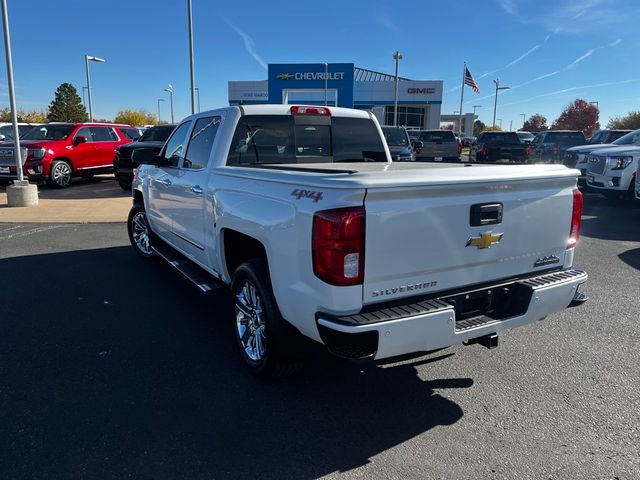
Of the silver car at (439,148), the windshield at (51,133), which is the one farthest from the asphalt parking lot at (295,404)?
the silver car at (439,148)

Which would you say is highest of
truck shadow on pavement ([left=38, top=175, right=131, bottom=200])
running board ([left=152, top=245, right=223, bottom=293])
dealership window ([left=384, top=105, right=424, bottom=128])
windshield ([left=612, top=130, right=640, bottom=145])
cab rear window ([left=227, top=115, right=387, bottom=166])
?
dealership window ([left=384, top=105, right=424, bottom=128])

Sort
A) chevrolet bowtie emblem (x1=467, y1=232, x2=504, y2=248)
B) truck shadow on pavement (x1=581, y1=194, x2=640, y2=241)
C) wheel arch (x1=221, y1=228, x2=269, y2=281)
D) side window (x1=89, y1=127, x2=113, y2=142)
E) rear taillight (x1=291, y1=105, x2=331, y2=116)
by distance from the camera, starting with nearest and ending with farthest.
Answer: chevrolet bowtie emblem (x1=467, y1=232, x2=504, y2=248) < wheel arch (x1=221, y1=228, x2=269, y2=281) < rear taillight (x1=291, y1=105, x2=331, y2=116) < truck shadow on pavement (x1=581, y1=194, x2=640, y2=241) < side window (x1=89, y1=127, x2=113, y2=142)

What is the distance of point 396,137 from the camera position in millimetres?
15484

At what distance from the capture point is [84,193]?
47.3ft

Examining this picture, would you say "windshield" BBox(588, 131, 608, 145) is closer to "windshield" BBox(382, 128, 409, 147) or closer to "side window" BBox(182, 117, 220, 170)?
"windshield" BBox(382, 128, 409, 147)

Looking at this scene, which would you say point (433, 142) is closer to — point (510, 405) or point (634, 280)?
point (634, 280)

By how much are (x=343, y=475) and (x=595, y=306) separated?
373cm

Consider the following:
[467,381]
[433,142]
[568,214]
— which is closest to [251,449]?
[467,381]

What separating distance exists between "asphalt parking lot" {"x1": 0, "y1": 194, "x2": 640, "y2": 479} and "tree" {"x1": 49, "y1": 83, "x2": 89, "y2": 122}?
2970 inches

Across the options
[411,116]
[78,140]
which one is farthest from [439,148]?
[411,116]

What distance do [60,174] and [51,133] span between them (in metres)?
1.53

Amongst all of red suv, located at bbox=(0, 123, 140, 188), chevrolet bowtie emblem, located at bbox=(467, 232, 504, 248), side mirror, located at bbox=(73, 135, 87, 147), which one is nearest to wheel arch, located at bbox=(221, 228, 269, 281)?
chevrolet bowtie emblem, located at bbox=(467, 232, 504, 248)

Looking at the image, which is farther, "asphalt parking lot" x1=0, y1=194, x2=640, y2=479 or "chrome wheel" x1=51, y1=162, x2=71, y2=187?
"chrome wheel" x1=51, y1=162, x2=71, y2=187

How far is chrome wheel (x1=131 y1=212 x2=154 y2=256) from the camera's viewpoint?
677cm
